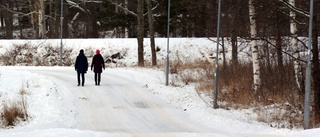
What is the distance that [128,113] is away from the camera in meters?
13.4

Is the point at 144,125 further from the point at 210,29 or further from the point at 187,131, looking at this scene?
the point at 210,29

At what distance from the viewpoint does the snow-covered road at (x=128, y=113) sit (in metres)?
11.0

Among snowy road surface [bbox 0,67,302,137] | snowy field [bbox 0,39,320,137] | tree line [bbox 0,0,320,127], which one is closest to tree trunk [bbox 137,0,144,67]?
tree line [bbox 0,0,320,127]

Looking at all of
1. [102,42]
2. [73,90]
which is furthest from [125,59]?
[73,90]

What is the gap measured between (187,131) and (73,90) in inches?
300

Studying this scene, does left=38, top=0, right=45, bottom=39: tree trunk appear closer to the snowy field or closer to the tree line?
the tree line

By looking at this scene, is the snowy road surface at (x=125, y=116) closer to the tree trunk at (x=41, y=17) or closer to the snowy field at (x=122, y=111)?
the snowy field at (x=122, y=111)

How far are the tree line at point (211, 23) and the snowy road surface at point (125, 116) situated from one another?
383 cm

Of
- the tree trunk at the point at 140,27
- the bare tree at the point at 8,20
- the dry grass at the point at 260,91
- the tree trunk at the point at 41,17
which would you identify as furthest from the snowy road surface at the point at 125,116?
the bare tree at the point at 8,20

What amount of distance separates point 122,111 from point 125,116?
786mm

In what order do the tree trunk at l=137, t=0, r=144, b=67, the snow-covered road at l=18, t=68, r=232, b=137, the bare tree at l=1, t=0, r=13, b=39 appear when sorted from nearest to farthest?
the snow-covered road at l=18, t=68, r=232, b=137 < the tree trunk at l=137, t=0, r=144, b=67 < the bare tree at l=1, t=0, r=13, b=39

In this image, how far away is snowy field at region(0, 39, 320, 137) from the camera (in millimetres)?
10336

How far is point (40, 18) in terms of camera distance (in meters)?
39.6

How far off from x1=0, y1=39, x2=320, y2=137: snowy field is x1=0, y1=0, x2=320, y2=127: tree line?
302 centimetres
